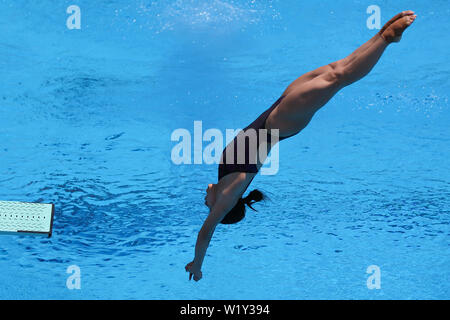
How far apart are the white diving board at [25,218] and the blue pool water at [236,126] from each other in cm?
321

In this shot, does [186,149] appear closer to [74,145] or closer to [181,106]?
[181,106]

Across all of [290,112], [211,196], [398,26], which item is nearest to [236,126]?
[211,196]

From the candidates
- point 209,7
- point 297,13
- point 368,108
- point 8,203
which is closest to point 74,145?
point 209,7

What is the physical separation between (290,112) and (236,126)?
4.17 metres

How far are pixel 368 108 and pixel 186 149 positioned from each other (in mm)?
2700

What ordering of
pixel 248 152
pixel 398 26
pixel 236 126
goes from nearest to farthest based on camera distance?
1. pixel 398 26
2. pixel 248 152
3. pixel 236 126

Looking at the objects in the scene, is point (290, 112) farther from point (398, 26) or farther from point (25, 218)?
point (25, 218)

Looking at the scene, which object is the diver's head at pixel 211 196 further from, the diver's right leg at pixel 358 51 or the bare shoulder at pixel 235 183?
the diver's right leg at pixel 358 51

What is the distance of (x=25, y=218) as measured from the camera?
376cm

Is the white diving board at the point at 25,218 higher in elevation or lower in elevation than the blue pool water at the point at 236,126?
lower

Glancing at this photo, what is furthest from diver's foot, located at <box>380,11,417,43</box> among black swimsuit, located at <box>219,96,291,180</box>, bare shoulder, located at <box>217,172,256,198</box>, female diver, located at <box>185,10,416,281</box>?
bare shoulder, located at <box>217,172,256,198</box>

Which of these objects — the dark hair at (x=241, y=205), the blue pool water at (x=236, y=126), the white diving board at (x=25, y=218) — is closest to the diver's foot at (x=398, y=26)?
the dark hair at (x=241, y=205)

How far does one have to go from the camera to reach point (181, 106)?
24.3 ft

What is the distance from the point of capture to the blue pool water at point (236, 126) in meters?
7.19
